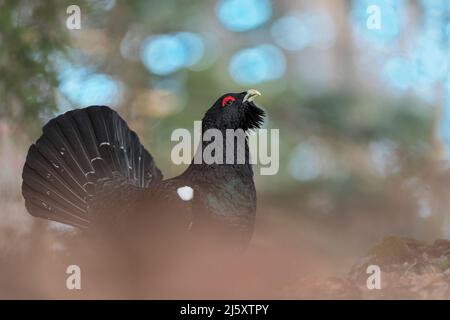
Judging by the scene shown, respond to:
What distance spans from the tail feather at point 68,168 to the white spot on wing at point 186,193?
2.12 feet

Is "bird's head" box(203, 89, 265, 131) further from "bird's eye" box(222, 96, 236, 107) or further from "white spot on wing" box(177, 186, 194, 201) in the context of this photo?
"white spot on wing" box(177, 186, 194, 201)

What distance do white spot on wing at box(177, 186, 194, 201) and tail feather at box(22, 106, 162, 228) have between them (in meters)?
0.65

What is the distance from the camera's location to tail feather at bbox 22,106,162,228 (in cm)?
395

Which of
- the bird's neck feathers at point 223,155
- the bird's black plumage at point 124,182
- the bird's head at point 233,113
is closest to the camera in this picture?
the bird's black plumage at point 124,182

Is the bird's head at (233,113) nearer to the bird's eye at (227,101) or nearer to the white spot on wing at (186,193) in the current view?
the bird's eye at (227,101)

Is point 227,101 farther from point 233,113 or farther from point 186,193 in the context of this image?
point 186,193

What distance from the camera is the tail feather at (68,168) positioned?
155 inches

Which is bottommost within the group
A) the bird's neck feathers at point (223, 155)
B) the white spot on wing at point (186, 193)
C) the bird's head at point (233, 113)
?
the white spot on wing at point (186, 193)

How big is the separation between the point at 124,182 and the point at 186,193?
0.69 m

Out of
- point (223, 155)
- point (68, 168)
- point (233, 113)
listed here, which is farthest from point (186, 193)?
point (68, 168)

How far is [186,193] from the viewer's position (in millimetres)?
3500

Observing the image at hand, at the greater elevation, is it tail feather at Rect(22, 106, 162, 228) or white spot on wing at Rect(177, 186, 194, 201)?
tail feather at Rect(22, 106, 162, 228)

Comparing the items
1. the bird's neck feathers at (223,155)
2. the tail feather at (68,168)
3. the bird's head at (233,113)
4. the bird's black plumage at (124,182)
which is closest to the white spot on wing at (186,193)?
the bird's black plumage at (124,182)

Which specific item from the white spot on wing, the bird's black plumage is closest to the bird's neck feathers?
the bird's black plumage
